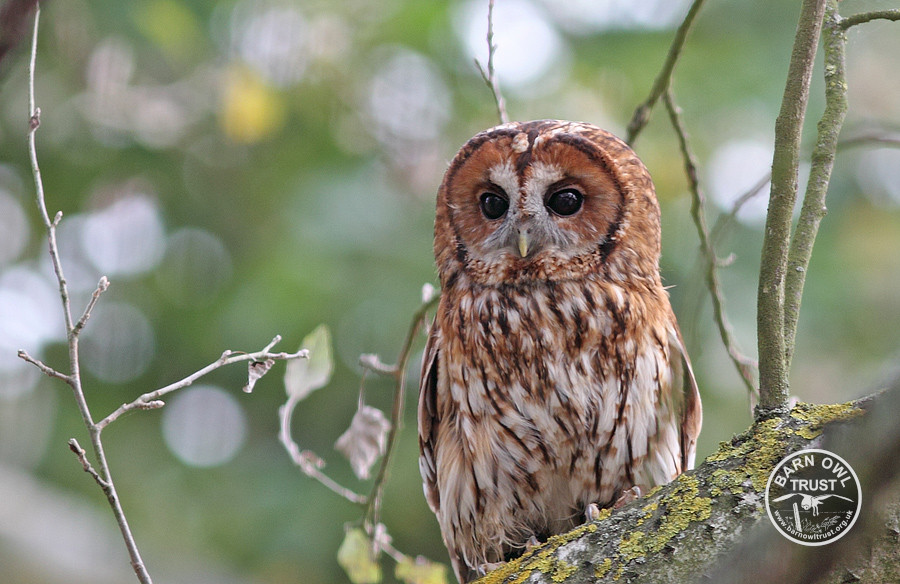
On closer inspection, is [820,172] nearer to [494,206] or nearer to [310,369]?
[494,206]

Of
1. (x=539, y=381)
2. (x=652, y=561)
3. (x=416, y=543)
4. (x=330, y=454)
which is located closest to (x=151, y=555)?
(x=330, y=454)

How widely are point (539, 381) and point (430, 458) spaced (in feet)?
1.57

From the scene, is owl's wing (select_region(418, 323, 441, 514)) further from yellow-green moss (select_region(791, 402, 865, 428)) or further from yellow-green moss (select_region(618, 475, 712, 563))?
yellow-green moss (select_region(791, 402, 865, 428))

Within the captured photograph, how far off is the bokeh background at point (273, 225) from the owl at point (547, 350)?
2.08 metres

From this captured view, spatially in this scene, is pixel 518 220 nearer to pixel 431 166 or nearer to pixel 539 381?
pixel 539 381

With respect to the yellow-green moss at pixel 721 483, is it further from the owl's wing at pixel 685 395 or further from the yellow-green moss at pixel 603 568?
the owl's wing at pixel 685 395

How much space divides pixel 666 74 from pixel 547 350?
0.75 meters

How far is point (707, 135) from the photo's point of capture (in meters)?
5.11

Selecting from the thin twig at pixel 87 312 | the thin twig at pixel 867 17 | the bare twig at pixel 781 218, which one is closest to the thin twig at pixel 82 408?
the thin twig at pixel 87 312

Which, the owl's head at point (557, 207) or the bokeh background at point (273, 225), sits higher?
the bokeh background at point (273, 225)

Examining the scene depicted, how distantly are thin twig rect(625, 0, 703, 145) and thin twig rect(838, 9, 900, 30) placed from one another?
34 centimetres

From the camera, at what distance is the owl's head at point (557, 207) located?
91.2 inches

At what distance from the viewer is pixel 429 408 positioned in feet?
8.04

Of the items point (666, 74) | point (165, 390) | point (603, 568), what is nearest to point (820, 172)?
point (666, 74)
